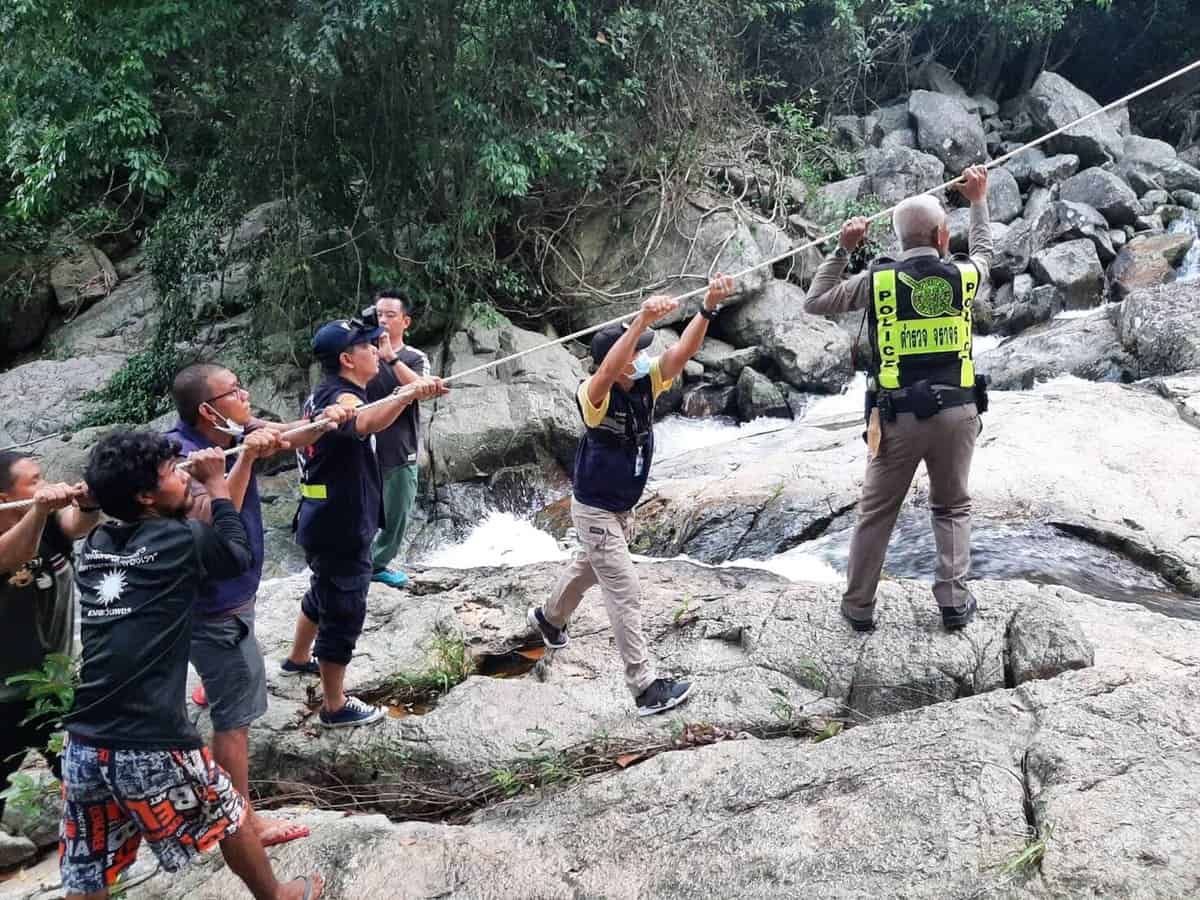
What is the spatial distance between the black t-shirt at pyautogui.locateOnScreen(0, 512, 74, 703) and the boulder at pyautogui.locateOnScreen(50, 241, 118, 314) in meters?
13.3

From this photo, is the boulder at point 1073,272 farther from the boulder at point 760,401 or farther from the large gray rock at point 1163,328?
the boulder at point 760,401

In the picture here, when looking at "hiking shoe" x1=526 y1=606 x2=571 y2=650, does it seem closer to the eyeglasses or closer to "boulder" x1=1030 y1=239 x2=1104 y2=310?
the eyeglasses

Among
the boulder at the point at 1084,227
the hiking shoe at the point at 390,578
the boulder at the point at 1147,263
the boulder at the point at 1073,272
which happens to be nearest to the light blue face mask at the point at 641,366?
the hiking shoe at the point at 390,578

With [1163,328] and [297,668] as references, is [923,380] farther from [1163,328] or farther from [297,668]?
[1163,328]

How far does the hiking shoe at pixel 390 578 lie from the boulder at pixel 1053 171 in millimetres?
15461

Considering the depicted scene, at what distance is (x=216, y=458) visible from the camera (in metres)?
2.89

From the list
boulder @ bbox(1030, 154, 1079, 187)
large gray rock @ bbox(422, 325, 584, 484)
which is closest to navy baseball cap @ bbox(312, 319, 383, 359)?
large gray rock @ bbox(422, 325, 584, 484)

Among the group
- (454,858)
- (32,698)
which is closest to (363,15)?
(32,698)

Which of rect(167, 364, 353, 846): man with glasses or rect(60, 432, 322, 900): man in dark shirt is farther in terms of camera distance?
rect(167, 364, 353, 846): man with glasses

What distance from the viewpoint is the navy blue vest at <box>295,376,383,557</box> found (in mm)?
3816

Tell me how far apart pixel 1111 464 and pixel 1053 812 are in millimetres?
5120

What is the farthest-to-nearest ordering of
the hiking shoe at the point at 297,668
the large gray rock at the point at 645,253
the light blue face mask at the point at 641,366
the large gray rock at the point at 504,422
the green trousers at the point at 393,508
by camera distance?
the large gray rock at the point at 645,253
the large gray rock at the point at 504,422
the green trousers at the point at 393,508
the hiking shoe at the point at 297,668
the light blue face mask at the point at 641,366

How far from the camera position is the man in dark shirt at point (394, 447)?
557 cm

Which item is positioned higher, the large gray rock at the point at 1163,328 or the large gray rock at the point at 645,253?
the large gray rock at the point at 645,253
